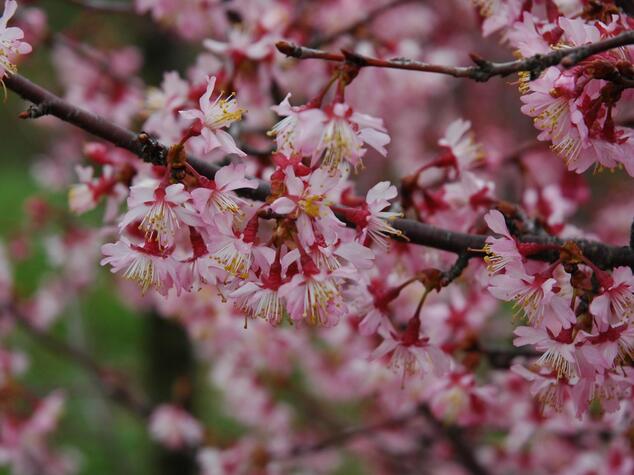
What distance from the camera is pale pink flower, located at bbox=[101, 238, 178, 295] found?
1.12 metres

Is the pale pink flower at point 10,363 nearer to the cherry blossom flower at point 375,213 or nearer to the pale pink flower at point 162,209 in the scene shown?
the pale pink flower at point 162,209

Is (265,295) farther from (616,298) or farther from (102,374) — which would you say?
(102,374)

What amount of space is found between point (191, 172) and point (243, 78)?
91 centimetres

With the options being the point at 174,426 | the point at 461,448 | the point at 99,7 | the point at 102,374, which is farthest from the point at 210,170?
the point at 102,374

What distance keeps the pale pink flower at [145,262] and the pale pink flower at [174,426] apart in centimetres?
179

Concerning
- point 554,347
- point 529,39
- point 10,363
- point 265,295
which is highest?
point 529,39

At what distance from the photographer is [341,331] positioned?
2.58 metres

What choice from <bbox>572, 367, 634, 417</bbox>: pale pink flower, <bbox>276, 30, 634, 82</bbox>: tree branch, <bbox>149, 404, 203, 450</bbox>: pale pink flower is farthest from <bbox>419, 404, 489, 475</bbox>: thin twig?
<bbox>276, 30, 634, 82</bbox>: tree branch

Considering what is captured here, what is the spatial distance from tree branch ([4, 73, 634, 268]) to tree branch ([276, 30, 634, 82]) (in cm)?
23

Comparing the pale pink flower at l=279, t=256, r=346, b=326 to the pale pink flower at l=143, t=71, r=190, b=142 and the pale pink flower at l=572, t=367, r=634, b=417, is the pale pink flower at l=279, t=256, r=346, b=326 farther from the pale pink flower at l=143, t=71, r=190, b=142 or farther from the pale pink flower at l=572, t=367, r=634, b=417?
the pale pink flower at l=143, t=71, r=190, b=142

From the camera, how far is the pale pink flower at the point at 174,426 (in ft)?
9.13

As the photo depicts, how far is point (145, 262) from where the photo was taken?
1130mm

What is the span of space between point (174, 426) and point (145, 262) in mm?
1814

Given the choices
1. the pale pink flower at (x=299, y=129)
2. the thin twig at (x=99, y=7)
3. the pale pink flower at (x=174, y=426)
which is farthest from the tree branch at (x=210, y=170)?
the pale pink flower at (x=174, y=426)
